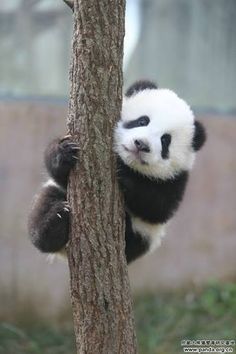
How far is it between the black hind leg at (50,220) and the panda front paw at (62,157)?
10 cm

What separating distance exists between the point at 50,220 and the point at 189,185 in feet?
9.05

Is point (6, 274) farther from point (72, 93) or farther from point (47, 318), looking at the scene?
point (72, 93)

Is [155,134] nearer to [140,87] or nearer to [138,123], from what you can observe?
[138,123]

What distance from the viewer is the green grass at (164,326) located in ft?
15.7

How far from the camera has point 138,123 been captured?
2736mm

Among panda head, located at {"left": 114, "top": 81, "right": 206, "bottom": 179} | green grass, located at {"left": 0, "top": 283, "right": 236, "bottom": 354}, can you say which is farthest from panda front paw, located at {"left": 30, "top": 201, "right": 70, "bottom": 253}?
green grass, located at {"left": 0, "top": 283, "right": 236, "bottom": 354}

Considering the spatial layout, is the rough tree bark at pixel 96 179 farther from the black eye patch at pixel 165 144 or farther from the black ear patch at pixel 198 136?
the black ear patch at pixel 198 136

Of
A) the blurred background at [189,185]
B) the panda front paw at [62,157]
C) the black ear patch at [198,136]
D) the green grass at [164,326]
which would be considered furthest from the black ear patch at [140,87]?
the green grass at [164,326]

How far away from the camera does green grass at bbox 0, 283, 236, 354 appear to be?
477 centimetres

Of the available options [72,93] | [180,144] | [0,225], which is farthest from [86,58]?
[0,225]

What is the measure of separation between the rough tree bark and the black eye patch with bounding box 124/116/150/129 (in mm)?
144

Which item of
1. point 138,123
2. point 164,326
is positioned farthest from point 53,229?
point 164,326

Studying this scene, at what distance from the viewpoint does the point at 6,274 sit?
501cm

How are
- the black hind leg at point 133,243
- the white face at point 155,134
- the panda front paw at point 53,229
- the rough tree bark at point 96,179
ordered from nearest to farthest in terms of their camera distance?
the rough tree bark at point 96,179
the panda front paw at point 53,229
the white face at point 155,134
the black hind leg at point 133,243
